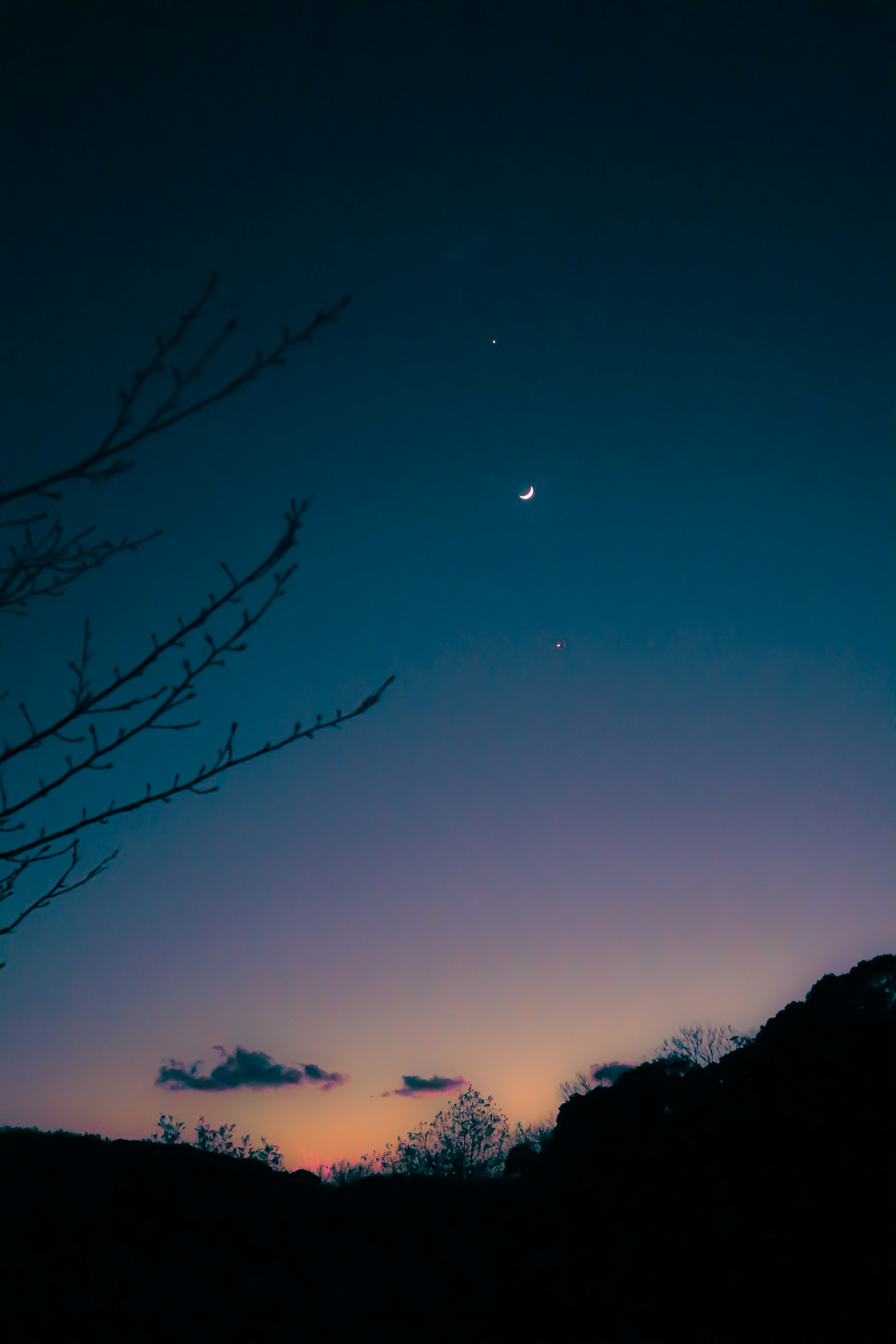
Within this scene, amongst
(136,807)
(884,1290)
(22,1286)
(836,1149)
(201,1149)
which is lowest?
(884,1290)

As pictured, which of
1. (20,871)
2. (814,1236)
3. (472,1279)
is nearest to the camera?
(20,871)

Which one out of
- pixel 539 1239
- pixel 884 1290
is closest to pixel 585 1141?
pixel 539 1239

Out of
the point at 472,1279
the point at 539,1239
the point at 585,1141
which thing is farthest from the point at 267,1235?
the point at 585,1141

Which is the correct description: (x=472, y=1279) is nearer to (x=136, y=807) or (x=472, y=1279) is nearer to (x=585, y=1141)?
(x=585, y=1141)

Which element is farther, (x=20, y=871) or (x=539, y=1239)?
(x=539, y=1239)

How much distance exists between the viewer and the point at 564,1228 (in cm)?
888

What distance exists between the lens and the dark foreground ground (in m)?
7.20

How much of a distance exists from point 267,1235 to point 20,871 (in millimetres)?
8580

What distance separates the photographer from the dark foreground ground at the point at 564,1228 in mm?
7199

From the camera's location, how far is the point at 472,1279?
8.50m

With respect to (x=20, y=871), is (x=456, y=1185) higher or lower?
lower

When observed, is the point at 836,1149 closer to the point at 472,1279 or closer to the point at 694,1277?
the point at 694,1277

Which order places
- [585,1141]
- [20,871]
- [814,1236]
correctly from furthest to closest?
[585,1141] < [814,1236] < [20,871]

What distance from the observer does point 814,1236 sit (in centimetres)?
725
